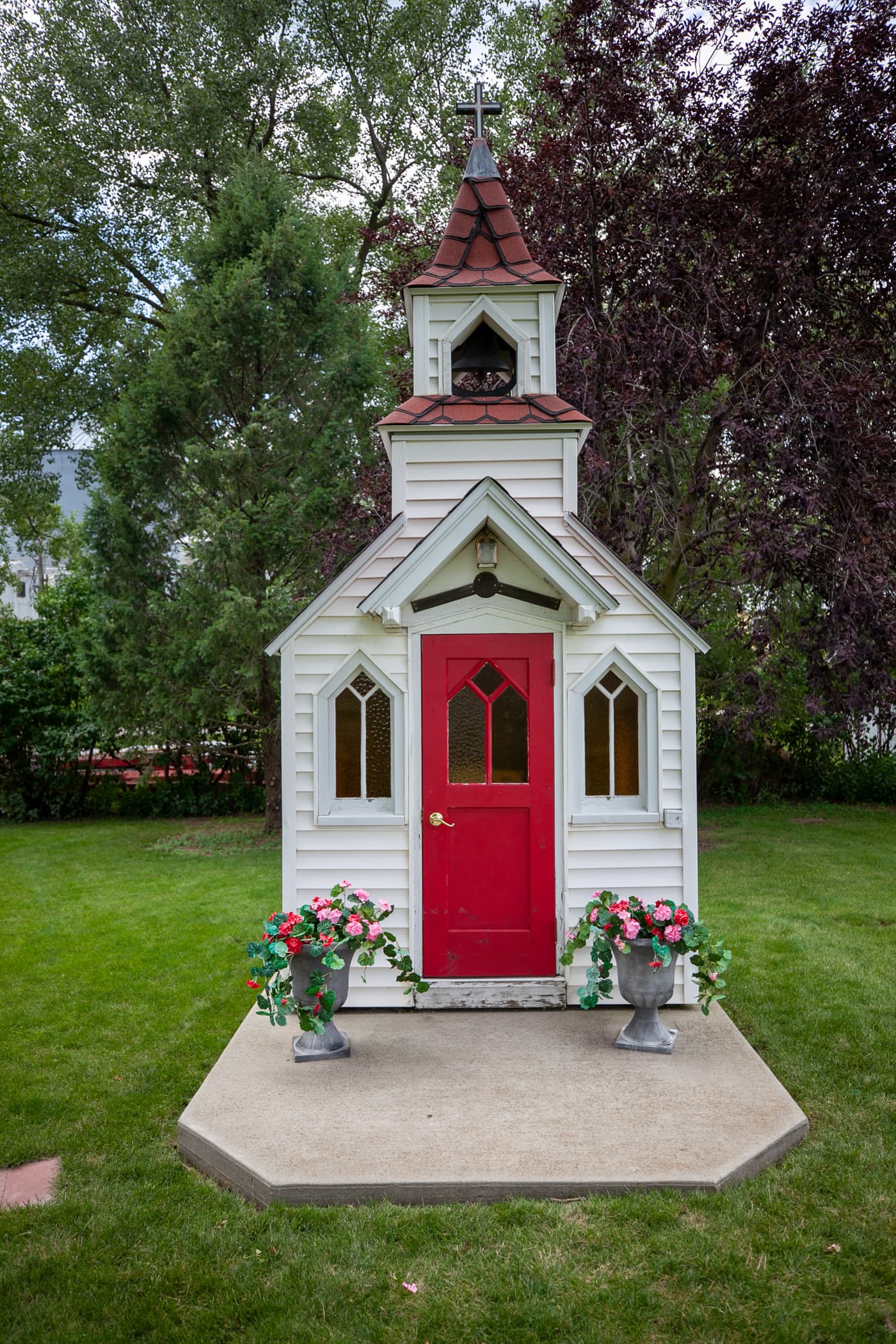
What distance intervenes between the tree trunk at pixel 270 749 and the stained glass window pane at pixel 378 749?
665 cm

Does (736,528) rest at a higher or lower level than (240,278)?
lower

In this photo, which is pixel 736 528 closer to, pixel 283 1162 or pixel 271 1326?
pixel 283 1162

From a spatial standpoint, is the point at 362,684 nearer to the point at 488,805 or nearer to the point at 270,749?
the point at 488,805

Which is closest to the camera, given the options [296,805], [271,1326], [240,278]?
[271,1326]

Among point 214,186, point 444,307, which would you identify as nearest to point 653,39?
point 444,307

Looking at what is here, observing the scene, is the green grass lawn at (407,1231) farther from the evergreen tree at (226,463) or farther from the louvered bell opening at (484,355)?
the evergreen tree at (226,463)

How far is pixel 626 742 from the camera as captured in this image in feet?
18.0

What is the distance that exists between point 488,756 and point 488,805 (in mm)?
283

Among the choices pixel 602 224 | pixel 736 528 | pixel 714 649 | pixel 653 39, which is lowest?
pixel 714 649

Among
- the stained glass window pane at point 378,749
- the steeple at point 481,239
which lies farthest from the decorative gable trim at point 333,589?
the steeple at point 481,239

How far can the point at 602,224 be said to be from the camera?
952 centimetres

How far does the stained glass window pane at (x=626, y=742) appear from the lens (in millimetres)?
5492

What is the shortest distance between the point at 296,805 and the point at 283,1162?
81.8 inches

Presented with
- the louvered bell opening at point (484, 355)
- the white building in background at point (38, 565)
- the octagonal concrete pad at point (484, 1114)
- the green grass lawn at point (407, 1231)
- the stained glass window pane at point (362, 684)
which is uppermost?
the white building in background at point (38, 565)
